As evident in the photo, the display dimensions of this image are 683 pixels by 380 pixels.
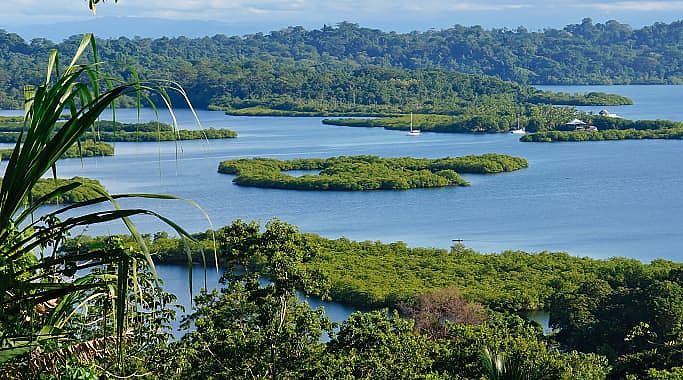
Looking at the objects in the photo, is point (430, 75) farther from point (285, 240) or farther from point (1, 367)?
point (1, 367)

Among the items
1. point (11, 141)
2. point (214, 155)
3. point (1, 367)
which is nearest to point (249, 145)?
point (214, 155)

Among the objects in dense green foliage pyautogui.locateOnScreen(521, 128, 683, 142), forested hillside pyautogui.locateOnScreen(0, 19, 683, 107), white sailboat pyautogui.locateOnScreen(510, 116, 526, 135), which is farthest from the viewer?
forested hillside pyautogui.locateOnScreen(0, 19, 683, 107)

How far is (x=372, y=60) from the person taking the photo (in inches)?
3509

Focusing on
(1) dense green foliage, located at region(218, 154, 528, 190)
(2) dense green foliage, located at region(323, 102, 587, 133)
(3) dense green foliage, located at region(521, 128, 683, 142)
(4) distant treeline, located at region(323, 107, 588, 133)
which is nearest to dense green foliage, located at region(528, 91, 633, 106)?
(2) dense green foliage, located at region(323, 102, 587, 133)

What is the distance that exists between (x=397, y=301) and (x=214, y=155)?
22.8 metres

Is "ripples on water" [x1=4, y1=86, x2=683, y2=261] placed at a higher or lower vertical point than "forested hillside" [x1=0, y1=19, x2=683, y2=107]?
lower

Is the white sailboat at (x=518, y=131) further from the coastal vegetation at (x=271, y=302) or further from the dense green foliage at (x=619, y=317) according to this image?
the dense green foliage at (x=619, y=317)

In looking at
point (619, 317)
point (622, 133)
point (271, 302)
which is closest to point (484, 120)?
point (622, 133)

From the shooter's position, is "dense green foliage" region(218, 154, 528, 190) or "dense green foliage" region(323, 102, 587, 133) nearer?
"dense green foliage" region(218, 154, 528, 190)

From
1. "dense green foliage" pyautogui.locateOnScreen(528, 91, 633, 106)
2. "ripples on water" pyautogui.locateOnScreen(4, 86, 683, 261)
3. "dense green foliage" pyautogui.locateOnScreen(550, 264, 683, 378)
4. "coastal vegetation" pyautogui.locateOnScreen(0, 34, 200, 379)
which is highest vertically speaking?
"coastal vegetation" pyautogui.locateOnScreen(0, 34, 200, 379)

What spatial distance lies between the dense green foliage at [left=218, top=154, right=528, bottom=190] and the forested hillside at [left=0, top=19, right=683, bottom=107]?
24.1 meters

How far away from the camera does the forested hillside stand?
5859 centimetres

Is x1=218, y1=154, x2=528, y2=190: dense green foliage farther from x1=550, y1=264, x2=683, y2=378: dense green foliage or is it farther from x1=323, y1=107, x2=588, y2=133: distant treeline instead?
x1=550, y1=264, x2=683, y2=378: dense green foliage

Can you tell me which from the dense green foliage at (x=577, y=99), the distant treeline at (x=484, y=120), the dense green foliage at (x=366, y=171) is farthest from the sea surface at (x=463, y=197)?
the dense green foliage at (x=577, y=99)
